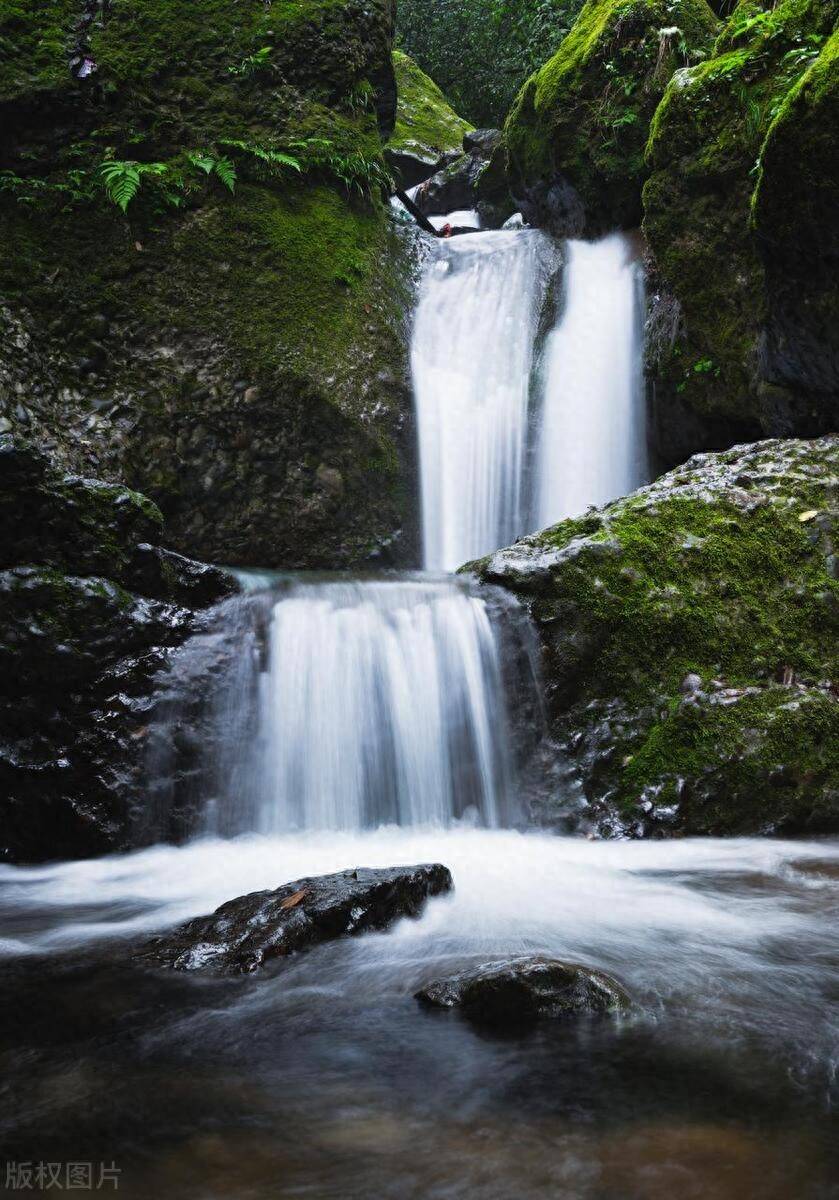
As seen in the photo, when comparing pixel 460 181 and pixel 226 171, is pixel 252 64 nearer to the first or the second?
pixel 226 171

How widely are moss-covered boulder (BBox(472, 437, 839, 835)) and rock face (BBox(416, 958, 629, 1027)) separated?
2.31 meters

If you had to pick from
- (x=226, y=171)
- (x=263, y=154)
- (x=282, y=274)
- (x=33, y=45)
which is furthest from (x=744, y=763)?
(x=33, y=45)

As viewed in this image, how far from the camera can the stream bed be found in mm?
1683

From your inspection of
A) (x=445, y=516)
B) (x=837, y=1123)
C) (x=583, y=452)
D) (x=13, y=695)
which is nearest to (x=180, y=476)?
(x=445, y=516)

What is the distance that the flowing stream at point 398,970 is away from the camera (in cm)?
174

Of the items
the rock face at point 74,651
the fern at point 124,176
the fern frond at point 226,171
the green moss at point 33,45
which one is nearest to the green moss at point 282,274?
the fern frond at point 226,171

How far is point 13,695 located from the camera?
4.72 meters

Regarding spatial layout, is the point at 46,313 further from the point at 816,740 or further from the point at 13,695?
the point at 816,740

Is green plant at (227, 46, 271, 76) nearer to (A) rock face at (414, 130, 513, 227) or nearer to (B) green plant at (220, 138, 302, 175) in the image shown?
(B) green plant at (220, 138, 302, 175)

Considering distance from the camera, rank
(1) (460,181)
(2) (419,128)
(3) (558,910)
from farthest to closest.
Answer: (2) (419,128) → (1) (460,181) → (3) (558,910)

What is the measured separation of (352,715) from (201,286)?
5034mm

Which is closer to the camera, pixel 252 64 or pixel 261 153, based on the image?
pixel 261 153

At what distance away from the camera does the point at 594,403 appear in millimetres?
8727

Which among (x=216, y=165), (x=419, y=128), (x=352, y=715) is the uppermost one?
(x=419, y=128)
